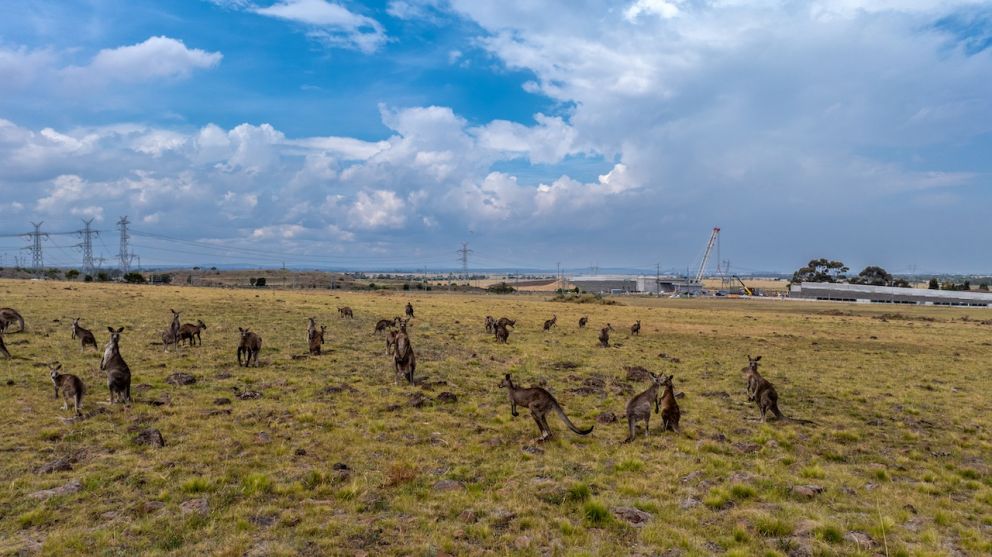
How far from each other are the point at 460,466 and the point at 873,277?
225 m

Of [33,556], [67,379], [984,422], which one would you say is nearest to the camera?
[33,556]

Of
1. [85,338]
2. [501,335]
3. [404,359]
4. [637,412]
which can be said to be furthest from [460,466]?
[501,335]

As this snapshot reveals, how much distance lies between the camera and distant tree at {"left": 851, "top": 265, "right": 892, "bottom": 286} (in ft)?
606

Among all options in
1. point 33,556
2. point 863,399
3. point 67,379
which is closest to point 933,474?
point 863,399

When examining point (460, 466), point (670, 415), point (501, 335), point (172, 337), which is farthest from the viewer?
point (501, 335)

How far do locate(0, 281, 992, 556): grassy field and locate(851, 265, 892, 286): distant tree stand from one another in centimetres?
19666

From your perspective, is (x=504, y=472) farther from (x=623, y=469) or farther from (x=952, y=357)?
(x=952, y=357)

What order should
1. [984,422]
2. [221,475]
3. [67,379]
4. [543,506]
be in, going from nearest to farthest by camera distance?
[543,506], [221,475], [67,379], [984,422]

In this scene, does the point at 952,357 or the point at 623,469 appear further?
Answer: the point at 952,357

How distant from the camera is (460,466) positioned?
11.7m

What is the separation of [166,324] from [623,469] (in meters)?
31.7

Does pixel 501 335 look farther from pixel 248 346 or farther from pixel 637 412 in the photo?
pixel 637 412

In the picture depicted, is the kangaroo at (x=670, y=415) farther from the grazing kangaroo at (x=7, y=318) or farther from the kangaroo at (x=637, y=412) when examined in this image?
the grazing kangaroo at (x=7, y=318)

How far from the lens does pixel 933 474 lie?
11906 mm
